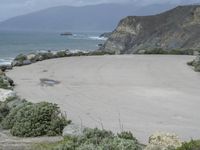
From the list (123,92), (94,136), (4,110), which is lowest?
(123,92)

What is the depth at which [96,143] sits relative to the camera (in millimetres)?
9078

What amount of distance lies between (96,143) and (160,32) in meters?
58.7

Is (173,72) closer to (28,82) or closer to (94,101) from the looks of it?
(28,82)

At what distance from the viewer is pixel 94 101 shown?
52.2ft

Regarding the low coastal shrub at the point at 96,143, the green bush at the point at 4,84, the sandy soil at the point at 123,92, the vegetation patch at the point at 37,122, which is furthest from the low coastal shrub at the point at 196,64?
the low coastal shrub at the point at 96,143

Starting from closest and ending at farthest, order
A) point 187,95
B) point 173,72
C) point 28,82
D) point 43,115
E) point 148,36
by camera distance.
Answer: point 43,115
point 187,95
point 28,82
point 173,72
point 148,36

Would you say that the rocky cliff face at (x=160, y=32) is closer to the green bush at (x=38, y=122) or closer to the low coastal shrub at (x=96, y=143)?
the green bush at (x=38, y=122)

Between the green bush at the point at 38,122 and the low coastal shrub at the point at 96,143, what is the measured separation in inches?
52.1

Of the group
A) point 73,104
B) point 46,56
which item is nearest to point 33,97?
point 73,104

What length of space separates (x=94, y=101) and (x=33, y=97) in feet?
7.50

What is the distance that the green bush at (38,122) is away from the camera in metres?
11.4

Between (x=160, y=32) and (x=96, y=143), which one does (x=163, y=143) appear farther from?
(x=160, y=32)

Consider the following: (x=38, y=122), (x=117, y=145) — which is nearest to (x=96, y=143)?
(x=117, y=145)

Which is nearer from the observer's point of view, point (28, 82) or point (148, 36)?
point (28, 82)
